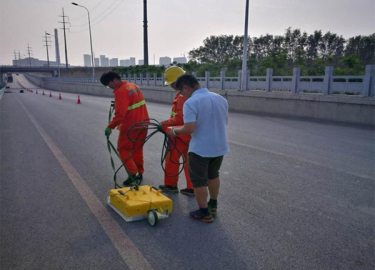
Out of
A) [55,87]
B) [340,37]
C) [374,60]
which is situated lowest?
[55,87]

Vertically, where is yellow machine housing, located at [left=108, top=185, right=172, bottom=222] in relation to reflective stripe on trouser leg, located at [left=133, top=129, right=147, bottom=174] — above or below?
below

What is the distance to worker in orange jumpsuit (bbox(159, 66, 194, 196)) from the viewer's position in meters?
4.24

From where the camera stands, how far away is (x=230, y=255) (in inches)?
115

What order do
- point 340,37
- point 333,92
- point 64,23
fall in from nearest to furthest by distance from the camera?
point 333,92 → point 340,37 → point 64,23

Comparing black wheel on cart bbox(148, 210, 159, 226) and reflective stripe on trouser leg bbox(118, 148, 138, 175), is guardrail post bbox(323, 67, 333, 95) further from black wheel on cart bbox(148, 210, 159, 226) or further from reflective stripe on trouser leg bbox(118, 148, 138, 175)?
black wheel on cart bbox(148, 210, 159, 226)

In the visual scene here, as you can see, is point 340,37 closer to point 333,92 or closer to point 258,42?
point 258,42

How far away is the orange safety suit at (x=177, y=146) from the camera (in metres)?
4.23

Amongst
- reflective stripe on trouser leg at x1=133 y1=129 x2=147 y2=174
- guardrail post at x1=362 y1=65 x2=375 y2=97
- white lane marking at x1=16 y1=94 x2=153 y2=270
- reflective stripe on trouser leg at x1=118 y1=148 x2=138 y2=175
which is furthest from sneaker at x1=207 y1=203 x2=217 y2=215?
guardrail post at x1=362 y1=65 x2=375 y2=97

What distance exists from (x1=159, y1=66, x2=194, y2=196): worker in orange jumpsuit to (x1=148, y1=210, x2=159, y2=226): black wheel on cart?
39.7 inches

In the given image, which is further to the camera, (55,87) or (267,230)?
(55,87)

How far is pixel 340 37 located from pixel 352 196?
67.7 meters

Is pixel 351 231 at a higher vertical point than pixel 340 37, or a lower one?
lower

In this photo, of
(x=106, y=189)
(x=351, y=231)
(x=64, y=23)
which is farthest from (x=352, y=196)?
(x=64, y=23)

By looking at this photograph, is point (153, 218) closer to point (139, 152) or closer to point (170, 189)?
point (170, 189)
